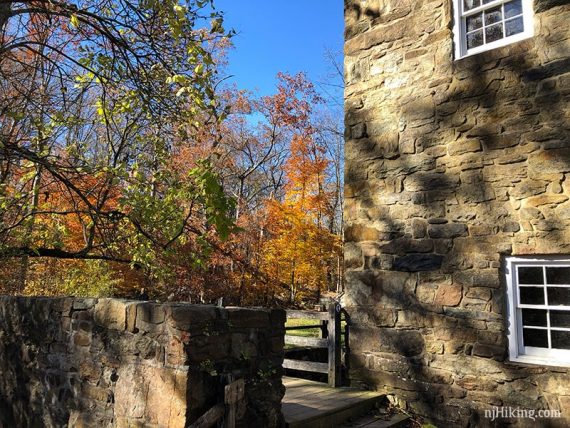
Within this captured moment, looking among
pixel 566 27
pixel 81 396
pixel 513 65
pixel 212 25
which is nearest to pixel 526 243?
pixel 513 65

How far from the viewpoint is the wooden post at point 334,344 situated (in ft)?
19.5

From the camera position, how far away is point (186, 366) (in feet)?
11.0

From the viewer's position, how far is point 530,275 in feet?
16.2

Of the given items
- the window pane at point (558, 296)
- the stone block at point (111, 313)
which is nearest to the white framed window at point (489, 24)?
the window pane at point (558, 296)

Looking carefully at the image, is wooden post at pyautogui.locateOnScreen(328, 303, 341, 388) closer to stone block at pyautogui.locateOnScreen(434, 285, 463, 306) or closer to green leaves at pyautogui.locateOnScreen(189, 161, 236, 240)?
stone block at pyautogui.locateOnScreen(434, 285, 463, 306)

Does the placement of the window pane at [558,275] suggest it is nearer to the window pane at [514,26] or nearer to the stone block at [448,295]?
the stone block at [448,295]

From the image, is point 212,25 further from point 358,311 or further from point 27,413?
point 27,413

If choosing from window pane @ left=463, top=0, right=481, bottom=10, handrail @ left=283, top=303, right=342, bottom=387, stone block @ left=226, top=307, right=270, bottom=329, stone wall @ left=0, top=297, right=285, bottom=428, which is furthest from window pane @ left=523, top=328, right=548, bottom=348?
window pane @ left=463, top=0, right=481, bottom=10

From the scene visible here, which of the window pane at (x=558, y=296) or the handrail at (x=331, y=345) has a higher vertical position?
the window pane at (x=558, y=296)

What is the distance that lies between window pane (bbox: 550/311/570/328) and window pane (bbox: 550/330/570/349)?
0.07m

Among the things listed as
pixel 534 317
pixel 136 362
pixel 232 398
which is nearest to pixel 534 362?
pixel 534 317

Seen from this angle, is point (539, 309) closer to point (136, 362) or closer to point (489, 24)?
point (489, 24)

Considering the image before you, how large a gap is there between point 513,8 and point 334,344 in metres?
4.70
